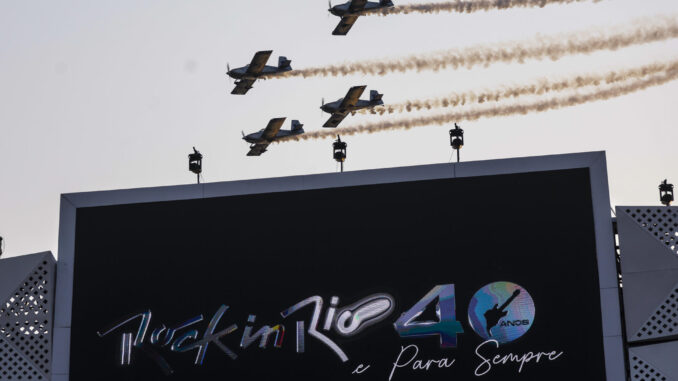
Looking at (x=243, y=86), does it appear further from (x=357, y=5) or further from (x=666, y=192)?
(x=666, y=192)

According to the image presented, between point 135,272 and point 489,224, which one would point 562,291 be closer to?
point 489,224

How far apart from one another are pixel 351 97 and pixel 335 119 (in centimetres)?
170

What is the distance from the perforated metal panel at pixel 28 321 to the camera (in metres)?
31.8

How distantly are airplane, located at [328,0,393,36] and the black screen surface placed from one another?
2066 centimetres

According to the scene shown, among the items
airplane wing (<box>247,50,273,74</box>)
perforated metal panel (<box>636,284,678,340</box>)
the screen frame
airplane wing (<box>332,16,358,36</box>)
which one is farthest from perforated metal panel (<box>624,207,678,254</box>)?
airplane wing (<box>247,50,273,74</box>)

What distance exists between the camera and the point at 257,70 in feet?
181

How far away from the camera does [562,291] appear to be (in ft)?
94.4

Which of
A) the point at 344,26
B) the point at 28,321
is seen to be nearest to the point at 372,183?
the point at 28,321

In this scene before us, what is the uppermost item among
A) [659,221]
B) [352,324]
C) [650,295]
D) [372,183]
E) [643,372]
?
[372,183]

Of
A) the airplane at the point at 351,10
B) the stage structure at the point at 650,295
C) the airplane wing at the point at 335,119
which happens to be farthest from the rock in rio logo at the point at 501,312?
the airplane wing at the point at 335,119

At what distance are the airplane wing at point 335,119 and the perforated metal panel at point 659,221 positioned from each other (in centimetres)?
2638

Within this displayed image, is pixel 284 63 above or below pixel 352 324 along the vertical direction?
above

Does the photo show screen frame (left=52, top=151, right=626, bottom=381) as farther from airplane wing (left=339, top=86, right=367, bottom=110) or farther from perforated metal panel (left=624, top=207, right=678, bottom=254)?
airplane wing (left=339, top=86, right=367, bottom=110)

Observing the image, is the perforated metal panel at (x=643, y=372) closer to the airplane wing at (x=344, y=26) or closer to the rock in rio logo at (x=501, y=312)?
the rock in rio logo at (x=501, y=312)
